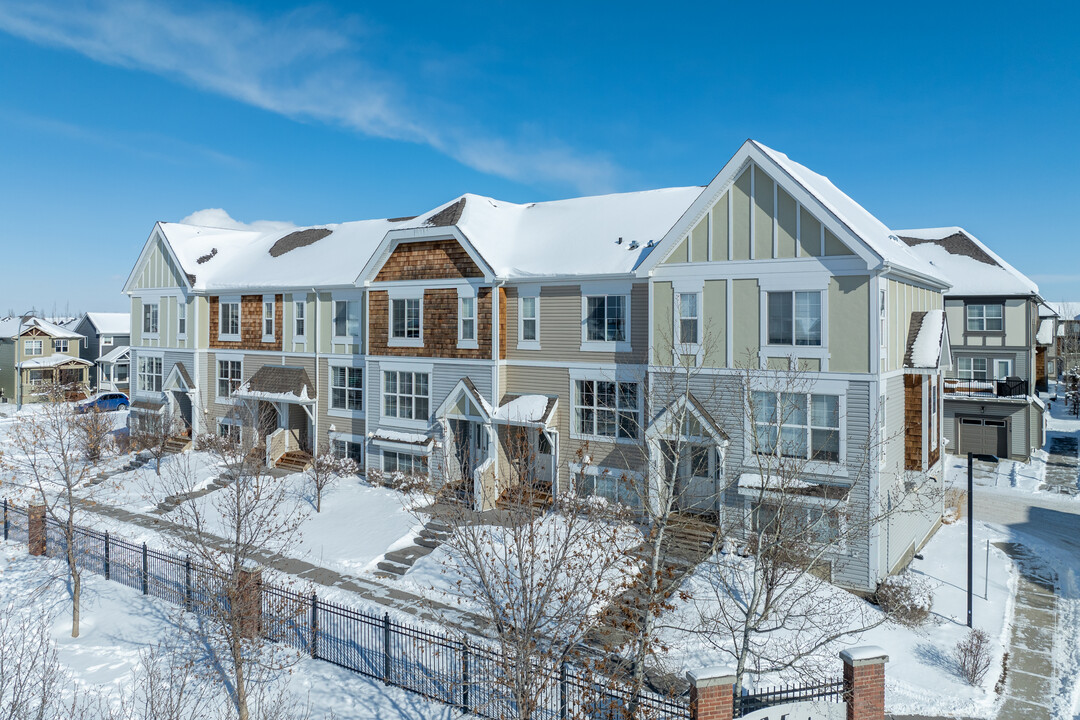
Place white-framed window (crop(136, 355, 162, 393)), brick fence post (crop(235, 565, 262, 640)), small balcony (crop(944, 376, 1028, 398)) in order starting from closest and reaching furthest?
brick fence post (crop(235, 565, 262, 640)) < small balcony (crop(944, 376, 1028, 398)) < white-framed window (crop(136, 355, 162, 393))

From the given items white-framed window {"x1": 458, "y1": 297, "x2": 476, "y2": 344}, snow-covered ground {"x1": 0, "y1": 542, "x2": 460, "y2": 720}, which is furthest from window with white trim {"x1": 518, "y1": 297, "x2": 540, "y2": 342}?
snow-covered ground {"x1": 0, "y1": 542, "x2": 460, "y2": 720}

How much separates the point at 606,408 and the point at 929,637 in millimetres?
11910

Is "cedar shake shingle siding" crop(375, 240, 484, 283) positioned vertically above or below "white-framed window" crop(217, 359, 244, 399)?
above

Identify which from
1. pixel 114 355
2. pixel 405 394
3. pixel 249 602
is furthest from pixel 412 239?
pixel 114 355

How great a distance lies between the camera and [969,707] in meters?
14.6

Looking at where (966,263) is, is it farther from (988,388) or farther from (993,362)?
(988,388)

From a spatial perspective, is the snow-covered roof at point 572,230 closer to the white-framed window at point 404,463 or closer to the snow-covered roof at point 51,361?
the white-framed window at point 404,463

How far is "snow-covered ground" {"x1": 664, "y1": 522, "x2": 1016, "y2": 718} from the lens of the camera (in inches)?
585

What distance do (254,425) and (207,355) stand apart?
27.8ft

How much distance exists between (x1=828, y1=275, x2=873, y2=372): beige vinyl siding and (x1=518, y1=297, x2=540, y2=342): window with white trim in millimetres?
10816

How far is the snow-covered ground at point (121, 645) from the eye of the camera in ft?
48.0

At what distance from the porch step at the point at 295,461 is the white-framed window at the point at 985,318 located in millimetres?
37853

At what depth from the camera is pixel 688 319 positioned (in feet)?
72.6

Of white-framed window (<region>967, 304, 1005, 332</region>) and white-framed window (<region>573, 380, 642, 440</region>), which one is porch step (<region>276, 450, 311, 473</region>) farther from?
white-framed window (<region>967, 304, 1005, 332</region>)
